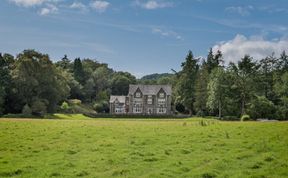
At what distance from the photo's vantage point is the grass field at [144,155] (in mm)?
15430

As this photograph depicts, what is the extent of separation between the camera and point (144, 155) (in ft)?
63.5

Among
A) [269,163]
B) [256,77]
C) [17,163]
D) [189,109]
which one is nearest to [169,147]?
[269,163]

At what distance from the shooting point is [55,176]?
14609mm

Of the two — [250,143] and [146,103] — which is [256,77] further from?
[250,143]

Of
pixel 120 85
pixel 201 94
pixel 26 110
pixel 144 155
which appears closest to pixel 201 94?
pixel 201 94

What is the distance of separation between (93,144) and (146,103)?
321 ft

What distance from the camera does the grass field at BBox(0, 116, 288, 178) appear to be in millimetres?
15430

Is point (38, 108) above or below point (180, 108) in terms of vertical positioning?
below

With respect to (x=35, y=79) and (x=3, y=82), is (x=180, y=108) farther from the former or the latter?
(x=3, y=82)

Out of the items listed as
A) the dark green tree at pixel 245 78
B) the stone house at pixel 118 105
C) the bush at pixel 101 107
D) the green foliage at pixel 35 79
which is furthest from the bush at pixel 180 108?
the green foliage at pixel 35 79

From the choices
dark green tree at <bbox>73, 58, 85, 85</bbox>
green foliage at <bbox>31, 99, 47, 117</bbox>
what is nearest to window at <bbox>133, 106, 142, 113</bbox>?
dark green tree at <bbox>73, 58, 85, 85</bbox>

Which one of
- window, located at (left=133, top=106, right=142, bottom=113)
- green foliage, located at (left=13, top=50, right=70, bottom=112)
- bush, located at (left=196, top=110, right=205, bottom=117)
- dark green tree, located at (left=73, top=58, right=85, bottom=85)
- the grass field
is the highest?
dark green tree, located at (left=73, top=58, right=85, bottom=85)

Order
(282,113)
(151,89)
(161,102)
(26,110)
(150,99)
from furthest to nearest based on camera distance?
(151,89) → (150,99) → (161,102) → (282,113) → (26,110)

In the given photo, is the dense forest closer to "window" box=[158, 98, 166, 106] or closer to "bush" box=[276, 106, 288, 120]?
"bush" box=[276, 106, 288, 120]
